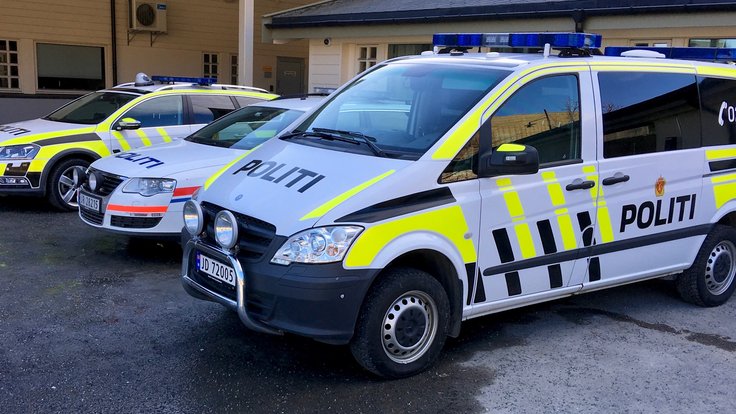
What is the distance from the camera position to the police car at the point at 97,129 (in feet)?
25.0

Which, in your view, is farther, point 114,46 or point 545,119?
point 114,46

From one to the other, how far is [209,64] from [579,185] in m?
14.8

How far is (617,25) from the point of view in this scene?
925 centimetres

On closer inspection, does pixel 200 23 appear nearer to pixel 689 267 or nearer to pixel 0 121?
pixel 0 121

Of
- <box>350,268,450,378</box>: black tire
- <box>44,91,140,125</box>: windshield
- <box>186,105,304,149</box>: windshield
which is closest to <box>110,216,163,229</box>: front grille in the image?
<box>186,105,304,149</box>: windshield

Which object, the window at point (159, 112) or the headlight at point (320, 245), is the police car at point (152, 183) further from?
the headlight at point (320, 245)

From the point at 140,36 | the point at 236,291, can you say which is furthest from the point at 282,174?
the point at 140,36

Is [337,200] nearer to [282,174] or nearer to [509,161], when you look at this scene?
[282,174]

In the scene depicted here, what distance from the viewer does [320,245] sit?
136 inches

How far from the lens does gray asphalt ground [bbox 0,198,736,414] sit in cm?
360

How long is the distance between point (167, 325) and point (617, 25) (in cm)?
737

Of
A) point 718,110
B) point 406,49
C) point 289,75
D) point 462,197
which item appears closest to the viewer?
point 462,197

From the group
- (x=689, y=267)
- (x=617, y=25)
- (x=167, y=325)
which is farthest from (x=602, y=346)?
(x=617, y=25)

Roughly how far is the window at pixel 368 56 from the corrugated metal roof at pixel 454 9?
2.47 ft
